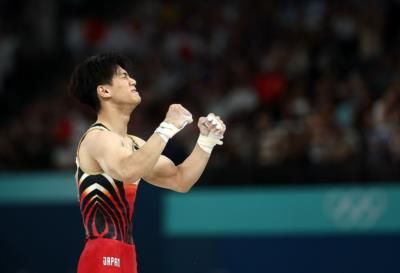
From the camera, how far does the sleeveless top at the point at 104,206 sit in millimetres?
5922

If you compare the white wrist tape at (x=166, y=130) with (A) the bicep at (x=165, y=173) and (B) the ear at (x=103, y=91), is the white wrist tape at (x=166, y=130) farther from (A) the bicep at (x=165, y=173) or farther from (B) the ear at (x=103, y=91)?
(A) the bicep at (x=165, y=173)

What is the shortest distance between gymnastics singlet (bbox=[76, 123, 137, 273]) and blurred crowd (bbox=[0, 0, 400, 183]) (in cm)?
515

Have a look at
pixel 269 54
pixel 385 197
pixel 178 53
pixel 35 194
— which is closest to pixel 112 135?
pixel 385 197

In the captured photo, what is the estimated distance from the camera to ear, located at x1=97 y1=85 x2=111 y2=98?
6.06m

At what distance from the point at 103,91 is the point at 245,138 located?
5571 millimetres

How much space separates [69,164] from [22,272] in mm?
1501

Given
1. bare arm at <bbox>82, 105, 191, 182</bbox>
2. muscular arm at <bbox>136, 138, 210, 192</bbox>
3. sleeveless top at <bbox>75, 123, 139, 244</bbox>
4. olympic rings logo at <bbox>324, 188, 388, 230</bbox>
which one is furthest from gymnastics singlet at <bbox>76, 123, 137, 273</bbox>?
olympic rings logo at <bbox>324, 188, 388, 230</bbox>

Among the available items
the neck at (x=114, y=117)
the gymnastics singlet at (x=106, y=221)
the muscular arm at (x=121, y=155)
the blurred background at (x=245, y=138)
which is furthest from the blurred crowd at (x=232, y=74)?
the muscular arm at (x=121, y=155)

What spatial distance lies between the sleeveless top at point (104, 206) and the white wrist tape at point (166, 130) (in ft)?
1.54

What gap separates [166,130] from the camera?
5.72 m

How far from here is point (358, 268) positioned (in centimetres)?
1070

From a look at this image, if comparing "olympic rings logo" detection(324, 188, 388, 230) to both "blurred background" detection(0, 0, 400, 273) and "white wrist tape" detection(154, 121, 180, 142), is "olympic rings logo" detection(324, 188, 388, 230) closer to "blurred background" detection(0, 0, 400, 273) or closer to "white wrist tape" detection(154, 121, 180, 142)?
"blurred background" detection(0, 0, 400, 273)

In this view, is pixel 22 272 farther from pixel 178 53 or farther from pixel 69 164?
pixel 178 53

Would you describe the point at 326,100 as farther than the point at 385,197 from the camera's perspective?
Yes
